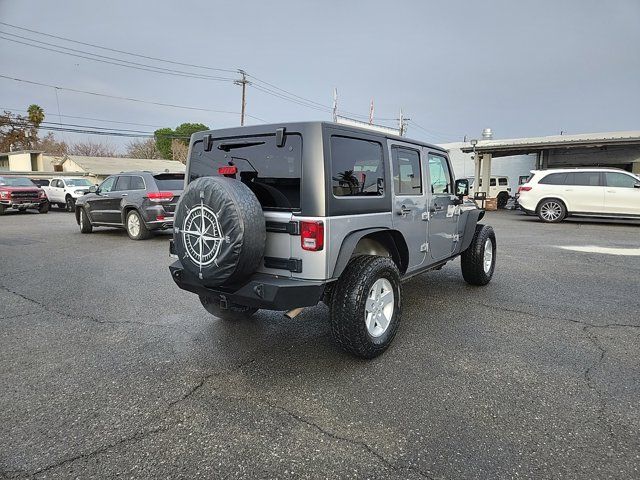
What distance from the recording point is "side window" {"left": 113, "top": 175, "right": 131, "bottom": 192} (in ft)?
33.2

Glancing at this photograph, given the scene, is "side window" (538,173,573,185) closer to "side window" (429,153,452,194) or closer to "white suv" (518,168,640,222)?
"white suv" (518,168,640,222)

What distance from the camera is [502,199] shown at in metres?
22.9

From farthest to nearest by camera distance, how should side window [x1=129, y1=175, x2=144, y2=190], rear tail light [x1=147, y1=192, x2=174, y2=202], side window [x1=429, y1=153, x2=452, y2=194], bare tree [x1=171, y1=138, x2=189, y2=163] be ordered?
1. bare tree [x1=171, y1=138, x2=189, y2=163]
2. side window [x1=129, y1=175, x2=144, y2=190]
3. rear tail light [x1=147, y1=192, x2=174, y2=202]
4. side window [x1=429, y1=153, x2=452, y2=194]

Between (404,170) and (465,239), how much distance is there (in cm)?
178

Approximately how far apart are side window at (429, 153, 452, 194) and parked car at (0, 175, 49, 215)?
19898 millimetres

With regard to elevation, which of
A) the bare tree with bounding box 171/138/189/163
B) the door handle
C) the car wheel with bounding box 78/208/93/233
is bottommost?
the car wheel with bounding box 78/208/93/233

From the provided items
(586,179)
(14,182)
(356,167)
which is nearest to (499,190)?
(586,179)

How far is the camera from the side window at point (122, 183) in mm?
10109

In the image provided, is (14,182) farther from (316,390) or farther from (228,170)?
(316,390)

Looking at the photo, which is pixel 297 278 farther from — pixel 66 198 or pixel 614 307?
pixel 66 198

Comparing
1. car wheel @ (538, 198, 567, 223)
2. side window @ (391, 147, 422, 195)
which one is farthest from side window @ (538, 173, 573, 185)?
side window @ (391, 147, 422, 195)

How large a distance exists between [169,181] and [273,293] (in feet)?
25.8

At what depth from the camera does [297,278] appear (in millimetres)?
2975

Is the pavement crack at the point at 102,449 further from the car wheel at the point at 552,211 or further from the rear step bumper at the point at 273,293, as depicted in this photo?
the car wheel at the point at 552,211
